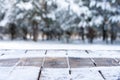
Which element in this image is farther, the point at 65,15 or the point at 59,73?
the point at 65,15

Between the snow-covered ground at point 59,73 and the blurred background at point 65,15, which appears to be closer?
the snow-covered ground at point 59,73

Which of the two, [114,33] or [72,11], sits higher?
[72,11]

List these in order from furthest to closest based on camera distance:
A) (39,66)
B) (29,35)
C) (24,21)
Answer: (29,35), (24,21), (39,66)

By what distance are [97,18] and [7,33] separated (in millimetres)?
6088

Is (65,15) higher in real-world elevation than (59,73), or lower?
higher

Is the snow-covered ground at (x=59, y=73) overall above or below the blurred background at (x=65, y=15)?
below

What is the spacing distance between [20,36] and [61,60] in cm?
1054

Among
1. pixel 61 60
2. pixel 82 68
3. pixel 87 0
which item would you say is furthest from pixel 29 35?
pixel 82 68

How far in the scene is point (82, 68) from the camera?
6.05 metres

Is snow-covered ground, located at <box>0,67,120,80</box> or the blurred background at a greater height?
the blurred background

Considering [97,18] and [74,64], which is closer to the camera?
[74,64]

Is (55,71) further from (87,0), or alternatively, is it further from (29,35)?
(29,35)

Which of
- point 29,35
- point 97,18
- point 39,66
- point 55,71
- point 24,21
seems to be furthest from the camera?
point 29,35

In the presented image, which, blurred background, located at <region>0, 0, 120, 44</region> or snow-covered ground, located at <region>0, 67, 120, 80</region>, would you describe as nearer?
snow-covered ground, located at <region>0, 67, 120, 80</region>
